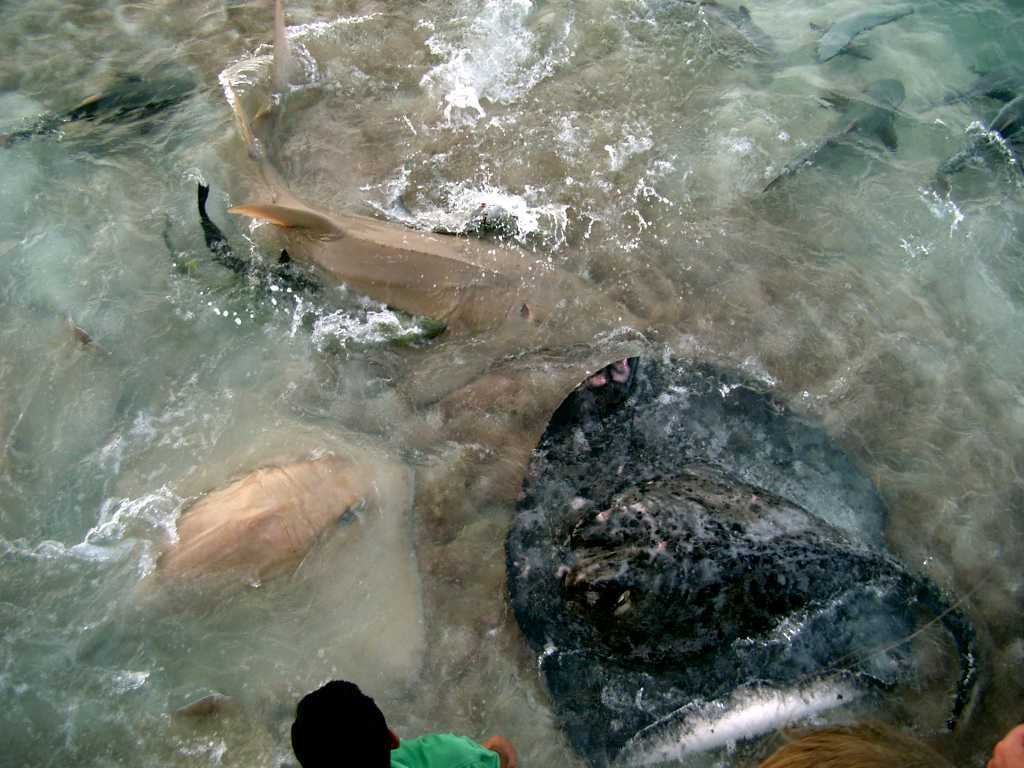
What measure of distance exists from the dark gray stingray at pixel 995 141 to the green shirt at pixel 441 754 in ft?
19.6

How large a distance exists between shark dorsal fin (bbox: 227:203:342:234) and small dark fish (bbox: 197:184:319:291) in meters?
0.26

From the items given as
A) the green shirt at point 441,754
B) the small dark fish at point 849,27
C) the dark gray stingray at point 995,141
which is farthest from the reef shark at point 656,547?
the small dark fish at point 849,27

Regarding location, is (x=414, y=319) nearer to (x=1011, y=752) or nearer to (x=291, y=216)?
(x=291, y=216)

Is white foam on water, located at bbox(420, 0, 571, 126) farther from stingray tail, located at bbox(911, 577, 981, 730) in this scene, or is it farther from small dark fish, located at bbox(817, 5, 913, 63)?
stingray tail, located at bbox(911, 577, 981, 730)

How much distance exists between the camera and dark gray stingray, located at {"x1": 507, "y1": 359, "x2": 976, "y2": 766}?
126 inches

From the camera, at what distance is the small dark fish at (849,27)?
271 inches

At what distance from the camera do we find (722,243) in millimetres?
5250

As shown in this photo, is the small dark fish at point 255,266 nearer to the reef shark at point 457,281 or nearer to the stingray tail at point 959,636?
the reef shark at point 457,281

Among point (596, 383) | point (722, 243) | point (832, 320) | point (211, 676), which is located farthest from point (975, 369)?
point (211, 676)

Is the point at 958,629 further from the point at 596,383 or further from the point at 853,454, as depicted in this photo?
the point at 596,383

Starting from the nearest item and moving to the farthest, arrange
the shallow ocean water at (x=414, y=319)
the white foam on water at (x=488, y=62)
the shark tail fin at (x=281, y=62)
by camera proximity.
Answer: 1. the shallow ocean water at (x=414, y=319)
2. the shark tail fin at (x=281, y=62)
3. the white foam on water at (x=488, y=62)

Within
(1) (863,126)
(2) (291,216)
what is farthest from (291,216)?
(1) (863,126)

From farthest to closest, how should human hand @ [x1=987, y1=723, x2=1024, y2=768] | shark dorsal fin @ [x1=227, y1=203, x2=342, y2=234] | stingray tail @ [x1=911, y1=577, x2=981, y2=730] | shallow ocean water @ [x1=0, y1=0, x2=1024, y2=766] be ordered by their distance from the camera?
shark dorsal fin @ [x1=227, y1=203, x2=342, y2=234] < shallow ocean water @ [x1=0, y1=0, x2=1024, y2=766] < stingray tail @ [x1=911, y1=577, x2=981, y2=730] < human hand @ [x1=987, y1=723, x2=1024, y2=768]

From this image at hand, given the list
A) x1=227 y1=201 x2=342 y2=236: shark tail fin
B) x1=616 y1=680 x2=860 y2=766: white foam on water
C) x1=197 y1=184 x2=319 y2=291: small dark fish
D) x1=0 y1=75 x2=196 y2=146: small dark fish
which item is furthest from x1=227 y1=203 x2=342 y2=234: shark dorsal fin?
x1=616 y1=680 x2=860 y2=766: white foam on water
